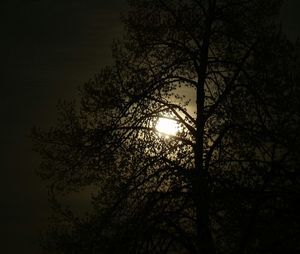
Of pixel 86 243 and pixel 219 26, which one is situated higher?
pixel 219 26

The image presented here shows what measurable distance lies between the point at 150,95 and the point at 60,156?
191 cm

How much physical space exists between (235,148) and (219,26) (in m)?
2.30

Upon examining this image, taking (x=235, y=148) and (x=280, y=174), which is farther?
(x=235, y=148)

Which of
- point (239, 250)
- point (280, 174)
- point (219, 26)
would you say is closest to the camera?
point (239, 250)

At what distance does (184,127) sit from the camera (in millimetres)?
12344

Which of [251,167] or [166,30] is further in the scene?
[166,30]

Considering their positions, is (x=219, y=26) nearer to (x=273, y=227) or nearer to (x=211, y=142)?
(x=211, y=142)

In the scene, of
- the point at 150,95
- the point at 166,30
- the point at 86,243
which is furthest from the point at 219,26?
the point at 86,243

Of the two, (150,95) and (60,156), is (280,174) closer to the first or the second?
(150,95)

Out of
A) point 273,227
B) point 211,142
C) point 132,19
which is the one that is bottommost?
point 273,227

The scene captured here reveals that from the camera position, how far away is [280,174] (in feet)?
36.1

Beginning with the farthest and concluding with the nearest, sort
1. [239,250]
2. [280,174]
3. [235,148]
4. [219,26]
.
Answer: [219,26] < [235,148] < [280,174] < [239,250]

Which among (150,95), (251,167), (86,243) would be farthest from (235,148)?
(86,243)

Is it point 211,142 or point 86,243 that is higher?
point 211,142
